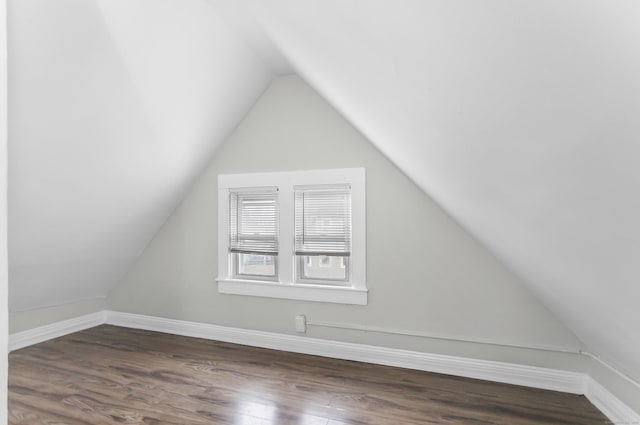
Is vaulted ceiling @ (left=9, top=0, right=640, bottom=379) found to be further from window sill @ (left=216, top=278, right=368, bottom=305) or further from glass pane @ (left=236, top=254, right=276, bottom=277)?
window sill @ (left=216, top=278, right=368, bottom=305)

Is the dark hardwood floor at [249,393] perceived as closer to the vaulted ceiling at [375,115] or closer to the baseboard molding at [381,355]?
the baseboard molding at [381,355]

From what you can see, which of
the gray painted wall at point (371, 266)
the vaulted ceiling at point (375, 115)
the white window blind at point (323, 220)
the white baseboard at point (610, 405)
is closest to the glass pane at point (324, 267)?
the white window blind at point (323, 220)

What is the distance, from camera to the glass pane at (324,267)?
3436mm

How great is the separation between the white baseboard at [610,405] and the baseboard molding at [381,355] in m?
0.09

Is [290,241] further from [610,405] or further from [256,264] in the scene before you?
[610,405]

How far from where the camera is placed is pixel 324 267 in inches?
138

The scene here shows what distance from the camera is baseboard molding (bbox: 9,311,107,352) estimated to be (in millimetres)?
3492

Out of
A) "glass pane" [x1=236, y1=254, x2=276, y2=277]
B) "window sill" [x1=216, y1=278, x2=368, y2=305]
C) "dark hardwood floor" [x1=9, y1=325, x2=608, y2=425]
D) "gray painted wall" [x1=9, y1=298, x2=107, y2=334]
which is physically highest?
"glass pane" [x1=236, y1=254, x2=276, y2=277]

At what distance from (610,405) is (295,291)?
2403 mm

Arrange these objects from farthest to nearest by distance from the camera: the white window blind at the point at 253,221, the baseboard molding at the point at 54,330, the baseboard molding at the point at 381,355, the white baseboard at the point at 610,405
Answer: the white window blind at the point at 253,221 < the baseboard molding at the point at 54,330 < the baseboard molding at the point at 381,355 < the white baseboard at the point at 610,405

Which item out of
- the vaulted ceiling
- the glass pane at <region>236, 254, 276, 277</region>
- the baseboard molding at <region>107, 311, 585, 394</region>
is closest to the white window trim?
the glass pane at <region>236, 254, 276, 277</region>

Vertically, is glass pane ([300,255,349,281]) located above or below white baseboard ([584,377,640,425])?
above

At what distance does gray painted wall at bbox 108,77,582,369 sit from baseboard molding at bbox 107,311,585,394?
7 centimetres

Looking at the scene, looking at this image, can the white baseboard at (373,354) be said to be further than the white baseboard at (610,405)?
Yes
